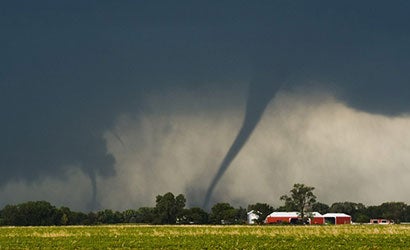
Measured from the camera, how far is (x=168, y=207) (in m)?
189

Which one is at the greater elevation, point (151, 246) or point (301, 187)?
point (301, 187)

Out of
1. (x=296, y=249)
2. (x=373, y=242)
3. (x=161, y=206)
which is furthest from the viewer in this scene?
(x=161, y=206)

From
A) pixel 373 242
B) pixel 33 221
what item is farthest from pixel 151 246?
pixel 33 221

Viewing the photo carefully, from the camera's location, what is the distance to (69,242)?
152 ft

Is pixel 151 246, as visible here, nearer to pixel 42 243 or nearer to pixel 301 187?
pixel 42 243

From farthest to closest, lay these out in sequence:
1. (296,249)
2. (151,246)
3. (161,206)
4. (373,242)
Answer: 1. (161,206)
2. (373,242)
3. (151,246)
4. (296,249)

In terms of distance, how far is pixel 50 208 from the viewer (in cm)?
18175

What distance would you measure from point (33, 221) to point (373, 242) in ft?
491

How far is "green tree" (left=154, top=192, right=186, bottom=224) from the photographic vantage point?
187m

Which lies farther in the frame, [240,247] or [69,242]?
[69,242]

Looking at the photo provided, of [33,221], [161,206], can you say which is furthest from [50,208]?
[161,206]

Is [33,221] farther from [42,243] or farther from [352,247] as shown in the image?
[352,247]

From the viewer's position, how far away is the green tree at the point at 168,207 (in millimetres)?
187125

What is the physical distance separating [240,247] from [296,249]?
159 inches
